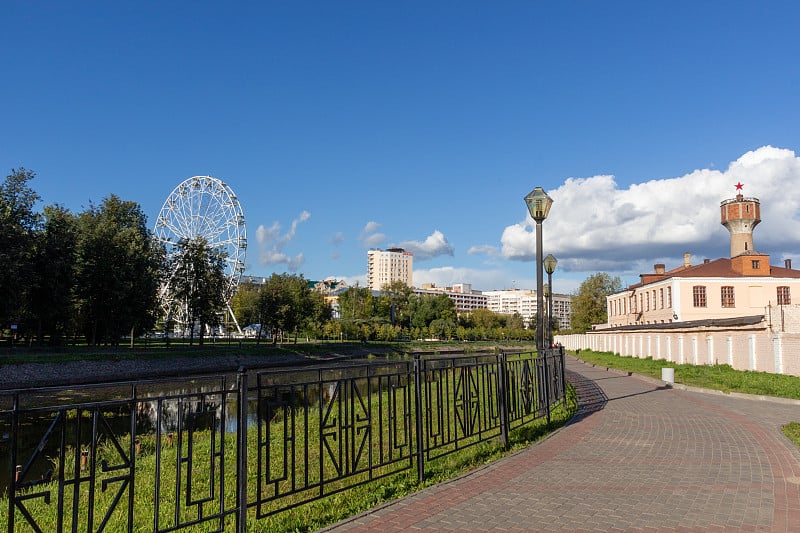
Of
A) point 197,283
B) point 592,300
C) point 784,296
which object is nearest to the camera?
point 197,283

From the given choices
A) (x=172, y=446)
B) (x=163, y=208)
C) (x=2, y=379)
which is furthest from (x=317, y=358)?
(x=172, y=446)

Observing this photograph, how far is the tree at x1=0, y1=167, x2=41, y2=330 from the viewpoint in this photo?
91.6 feet

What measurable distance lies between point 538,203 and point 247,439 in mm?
9190

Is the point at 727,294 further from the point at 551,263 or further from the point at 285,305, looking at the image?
the point at 285,305

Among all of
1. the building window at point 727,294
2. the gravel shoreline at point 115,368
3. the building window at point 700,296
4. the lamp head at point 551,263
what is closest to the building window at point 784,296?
the building window at point 727,294

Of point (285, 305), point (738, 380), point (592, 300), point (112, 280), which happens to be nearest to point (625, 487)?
point (738, 380)

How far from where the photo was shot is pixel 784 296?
47281mm

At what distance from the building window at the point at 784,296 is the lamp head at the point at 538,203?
42.4 metres

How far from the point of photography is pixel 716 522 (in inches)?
221

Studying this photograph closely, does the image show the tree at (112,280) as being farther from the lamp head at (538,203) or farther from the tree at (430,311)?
the tree at (430,311)

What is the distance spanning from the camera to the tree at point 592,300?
86.1m

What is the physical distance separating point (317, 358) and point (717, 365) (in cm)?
3397

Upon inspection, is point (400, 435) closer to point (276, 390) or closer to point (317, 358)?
point (276, 390)

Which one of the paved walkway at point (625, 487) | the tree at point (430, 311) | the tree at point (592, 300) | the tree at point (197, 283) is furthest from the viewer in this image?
the tree at point (430, 311)
